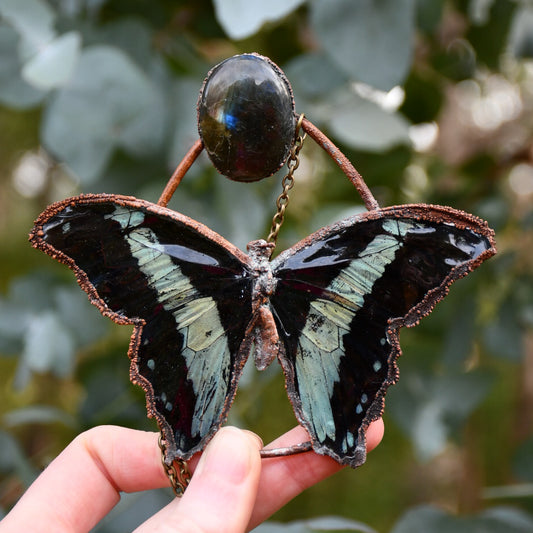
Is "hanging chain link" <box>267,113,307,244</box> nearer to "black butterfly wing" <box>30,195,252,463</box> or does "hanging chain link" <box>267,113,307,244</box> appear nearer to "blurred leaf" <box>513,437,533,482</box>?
"black butterfly wing" <box>30,195,252,463</box>

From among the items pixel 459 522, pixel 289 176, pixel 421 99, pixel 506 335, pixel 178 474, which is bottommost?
pixel 459 522

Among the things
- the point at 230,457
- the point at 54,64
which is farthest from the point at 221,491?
the point at 54,64

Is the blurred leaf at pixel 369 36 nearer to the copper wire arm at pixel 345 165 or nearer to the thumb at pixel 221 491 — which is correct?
the copper wire arm at pixel 345 165

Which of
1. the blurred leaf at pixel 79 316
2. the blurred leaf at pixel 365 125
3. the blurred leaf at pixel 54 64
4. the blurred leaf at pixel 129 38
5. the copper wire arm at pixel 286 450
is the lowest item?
the copper wire arm at pixel 286 450

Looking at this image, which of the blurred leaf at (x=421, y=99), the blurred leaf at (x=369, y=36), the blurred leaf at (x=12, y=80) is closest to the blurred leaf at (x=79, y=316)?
the blurred leaf at (x=12, y=80)

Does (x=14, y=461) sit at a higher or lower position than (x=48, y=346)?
lower

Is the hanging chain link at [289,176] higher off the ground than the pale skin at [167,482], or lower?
higher

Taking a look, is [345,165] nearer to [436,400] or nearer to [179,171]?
[179,171]

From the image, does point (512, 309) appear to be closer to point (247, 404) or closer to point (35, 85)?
point (247, 404)
